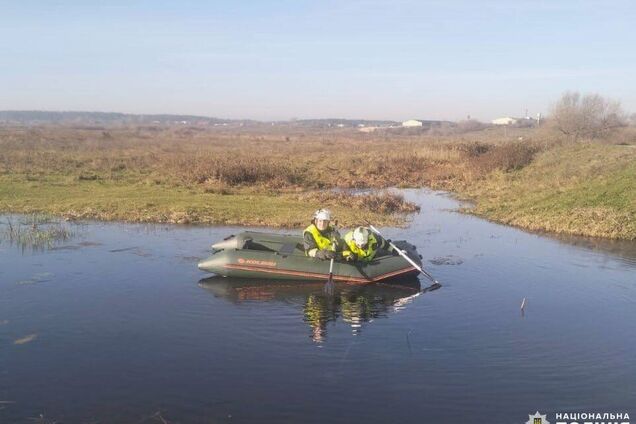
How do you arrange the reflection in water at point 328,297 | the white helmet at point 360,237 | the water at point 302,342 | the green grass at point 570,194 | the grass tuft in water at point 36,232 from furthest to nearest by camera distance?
the green grass at point 570,194 → the grass tuft in water at point 36,232 → the white helmet at point 360,237 → the reflection in water at point 328,297 → the water at point 302,342

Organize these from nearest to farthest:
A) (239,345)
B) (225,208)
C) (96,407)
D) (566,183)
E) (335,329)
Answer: (96,407) → (239,345) → (335,329) → (225,208) → (566,183)

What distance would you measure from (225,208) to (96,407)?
14.7 m

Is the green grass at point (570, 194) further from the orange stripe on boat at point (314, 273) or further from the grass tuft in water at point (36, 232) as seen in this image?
the grass tuft in water at point (36, 232)

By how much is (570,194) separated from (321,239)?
47.8 feet

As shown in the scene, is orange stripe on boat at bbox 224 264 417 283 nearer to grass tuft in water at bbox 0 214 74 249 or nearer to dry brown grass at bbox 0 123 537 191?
grass tuft in water at bbox 0 214 74 249

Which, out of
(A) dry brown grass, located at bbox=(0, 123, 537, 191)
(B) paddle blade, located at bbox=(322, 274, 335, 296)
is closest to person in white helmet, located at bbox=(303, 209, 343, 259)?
(B) paddle blade, located at bbox=(322, 274, 335, 296)

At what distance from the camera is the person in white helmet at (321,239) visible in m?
14.0

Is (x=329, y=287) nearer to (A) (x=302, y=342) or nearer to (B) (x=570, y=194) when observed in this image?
(A) (x=302, y=342)

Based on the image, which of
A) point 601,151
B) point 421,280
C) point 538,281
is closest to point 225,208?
point 421,280

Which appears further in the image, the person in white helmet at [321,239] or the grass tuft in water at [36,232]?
the grass tuft in water at [36,232]

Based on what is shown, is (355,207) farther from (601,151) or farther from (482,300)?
(601,151)

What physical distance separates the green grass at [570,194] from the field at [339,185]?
5 cm

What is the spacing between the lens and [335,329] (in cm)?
1125

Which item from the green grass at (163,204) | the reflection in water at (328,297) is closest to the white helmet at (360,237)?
the reflection in water at (328,297)
